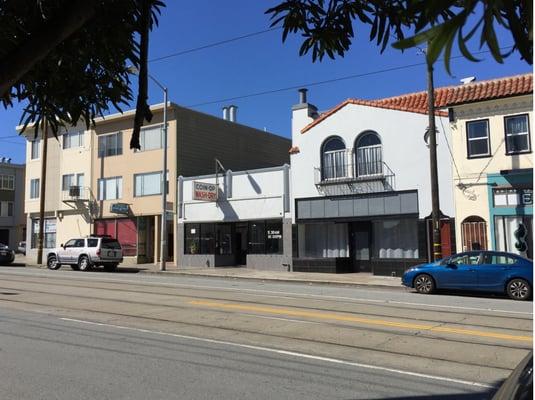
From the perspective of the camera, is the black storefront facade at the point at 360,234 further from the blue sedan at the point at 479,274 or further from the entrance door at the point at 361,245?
the blue sedan at the point at 479,274

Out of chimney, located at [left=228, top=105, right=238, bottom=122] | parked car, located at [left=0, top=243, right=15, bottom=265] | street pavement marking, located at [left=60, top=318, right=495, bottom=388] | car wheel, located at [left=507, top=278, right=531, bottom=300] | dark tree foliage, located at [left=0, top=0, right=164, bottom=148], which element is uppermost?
chimney, located at [left=228, top=105, right=238, bottom=122]

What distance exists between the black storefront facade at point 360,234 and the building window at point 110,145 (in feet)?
46.3

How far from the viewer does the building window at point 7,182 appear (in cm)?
6146

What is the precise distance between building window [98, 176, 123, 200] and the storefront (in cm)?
536

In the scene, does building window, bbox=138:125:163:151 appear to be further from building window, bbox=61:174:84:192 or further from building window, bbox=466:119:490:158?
building window, bbox=466:119:490:158

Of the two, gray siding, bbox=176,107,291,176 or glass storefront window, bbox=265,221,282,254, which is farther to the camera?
gray siding, bbox=176,107,291,176

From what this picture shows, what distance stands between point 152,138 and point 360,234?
14.6 m

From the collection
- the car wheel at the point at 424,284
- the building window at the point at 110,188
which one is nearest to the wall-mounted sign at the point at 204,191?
the building window at the point at 110,188

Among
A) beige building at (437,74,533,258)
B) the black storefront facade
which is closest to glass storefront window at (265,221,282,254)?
the black storefront facade

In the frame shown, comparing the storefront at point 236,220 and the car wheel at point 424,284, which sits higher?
the storefront at point 236,220

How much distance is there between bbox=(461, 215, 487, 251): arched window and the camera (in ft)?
71.2

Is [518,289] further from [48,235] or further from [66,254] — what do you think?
[48,235]

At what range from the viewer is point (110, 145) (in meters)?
35.7

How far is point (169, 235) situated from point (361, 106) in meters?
15.1
